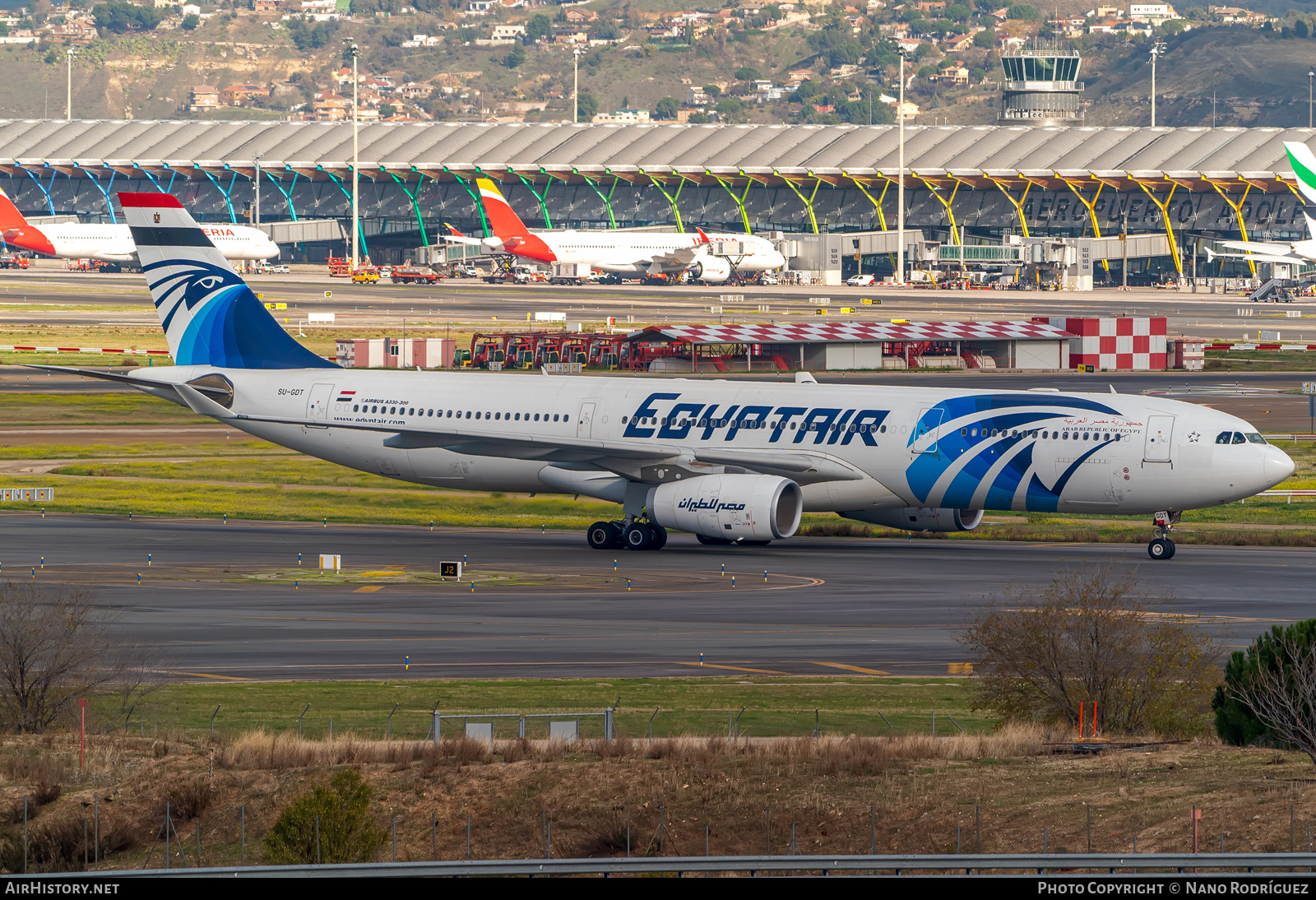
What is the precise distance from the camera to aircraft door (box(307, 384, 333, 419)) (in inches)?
2235

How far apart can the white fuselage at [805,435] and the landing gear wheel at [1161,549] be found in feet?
5.17

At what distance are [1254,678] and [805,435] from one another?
23.8 meters

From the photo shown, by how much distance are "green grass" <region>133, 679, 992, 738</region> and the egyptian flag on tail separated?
2658 centimetres

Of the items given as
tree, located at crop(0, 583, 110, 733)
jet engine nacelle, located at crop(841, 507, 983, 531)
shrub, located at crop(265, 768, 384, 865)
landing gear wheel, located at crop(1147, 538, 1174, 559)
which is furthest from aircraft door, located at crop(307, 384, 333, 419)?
shrub, located at crop(265, 768, 384, 865)

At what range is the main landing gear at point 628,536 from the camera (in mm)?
52250

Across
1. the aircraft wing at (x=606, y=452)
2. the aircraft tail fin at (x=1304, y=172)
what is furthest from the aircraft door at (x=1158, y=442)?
the aircraft tail fin at (x=1304, y=172)

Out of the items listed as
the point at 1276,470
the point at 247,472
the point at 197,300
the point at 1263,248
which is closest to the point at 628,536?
the point at 197,300

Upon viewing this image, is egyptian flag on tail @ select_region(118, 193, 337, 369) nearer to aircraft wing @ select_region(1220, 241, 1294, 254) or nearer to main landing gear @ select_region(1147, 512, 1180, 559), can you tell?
main landing gear @ select_region(1147, 512, 1180, 559)

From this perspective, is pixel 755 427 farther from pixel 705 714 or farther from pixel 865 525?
pixel 705 714

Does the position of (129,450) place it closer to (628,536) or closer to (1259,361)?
(628,536)

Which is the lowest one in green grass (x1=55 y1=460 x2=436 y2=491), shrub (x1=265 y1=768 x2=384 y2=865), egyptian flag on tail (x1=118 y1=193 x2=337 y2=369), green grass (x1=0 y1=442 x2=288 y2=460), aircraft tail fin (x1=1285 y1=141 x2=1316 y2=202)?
shrub (x1=265 y1=768 x2=384 y2=865)

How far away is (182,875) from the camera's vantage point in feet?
47.4

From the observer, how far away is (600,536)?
2080 inches

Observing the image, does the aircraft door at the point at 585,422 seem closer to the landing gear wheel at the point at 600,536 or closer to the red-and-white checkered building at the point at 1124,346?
the landing gear wheel at the point at 600,536
